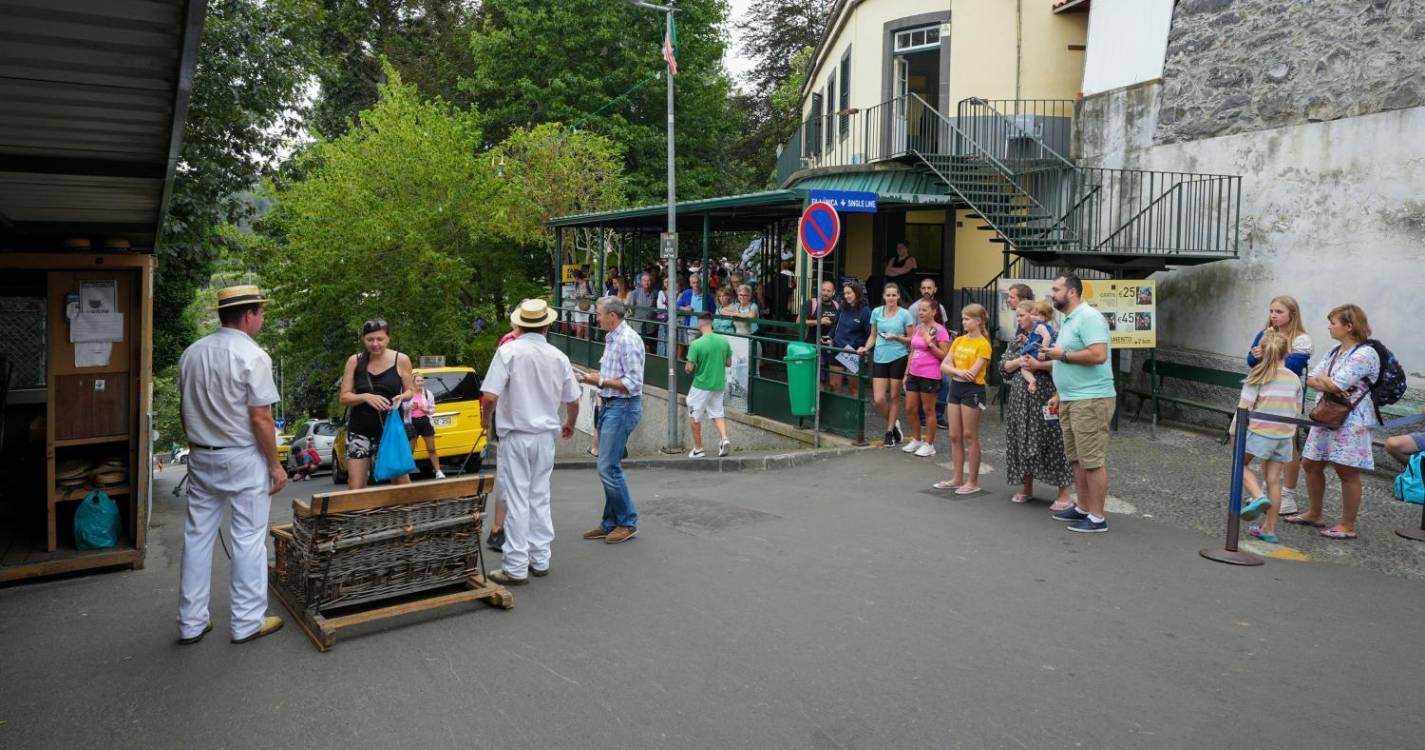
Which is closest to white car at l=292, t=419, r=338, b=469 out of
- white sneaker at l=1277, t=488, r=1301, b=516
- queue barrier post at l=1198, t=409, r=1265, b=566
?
white sneaker at l=1277, t=488, r=1301, b=516

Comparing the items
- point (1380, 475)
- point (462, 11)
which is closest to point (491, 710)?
point (1380, 475)

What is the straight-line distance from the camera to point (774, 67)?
39.4 metres

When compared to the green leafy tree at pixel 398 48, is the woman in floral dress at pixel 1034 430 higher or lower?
lower

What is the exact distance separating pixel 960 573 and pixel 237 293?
15.2 ft

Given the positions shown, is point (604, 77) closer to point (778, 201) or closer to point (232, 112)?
point (232, 112)

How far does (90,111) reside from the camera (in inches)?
193

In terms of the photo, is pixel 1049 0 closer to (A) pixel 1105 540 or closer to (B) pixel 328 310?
(A) pixel 1105 540

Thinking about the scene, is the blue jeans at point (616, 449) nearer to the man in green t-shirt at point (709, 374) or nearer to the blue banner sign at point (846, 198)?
the blue banner sign at point (846, 198)

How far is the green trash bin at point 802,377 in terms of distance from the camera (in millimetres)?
12602

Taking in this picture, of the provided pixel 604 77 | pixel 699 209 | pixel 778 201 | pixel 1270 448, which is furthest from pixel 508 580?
pixel 604 77

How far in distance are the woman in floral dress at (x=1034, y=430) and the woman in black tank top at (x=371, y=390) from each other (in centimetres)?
497

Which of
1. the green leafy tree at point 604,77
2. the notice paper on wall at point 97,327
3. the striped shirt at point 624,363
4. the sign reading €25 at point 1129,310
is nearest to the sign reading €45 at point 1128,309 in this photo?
the sign reading €25 at point 1129,310

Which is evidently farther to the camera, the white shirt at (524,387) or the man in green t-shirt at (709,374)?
the man in green t-shirt at (709,374)

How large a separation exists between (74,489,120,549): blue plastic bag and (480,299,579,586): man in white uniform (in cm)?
288
